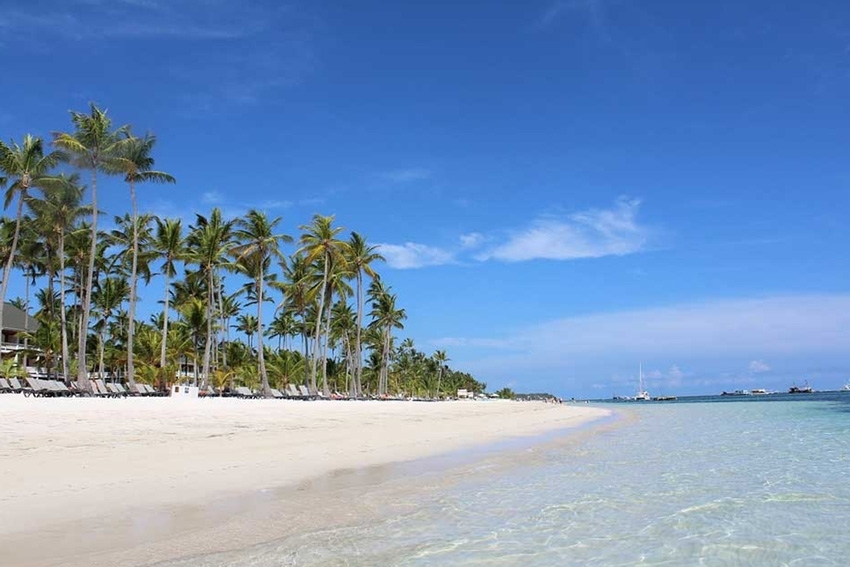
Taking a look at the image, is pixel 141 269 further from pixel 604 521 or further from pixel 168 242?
pixel 604 521

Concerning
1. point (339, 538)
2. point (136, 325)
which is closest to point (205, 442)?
point (339, 538)

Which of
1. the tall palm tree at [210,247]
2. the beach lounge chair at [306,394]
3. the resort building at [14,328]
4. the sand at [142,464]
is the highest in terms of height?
the tall palm tree at [210,247]

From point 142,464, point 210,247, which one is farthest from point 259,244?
point 142,464

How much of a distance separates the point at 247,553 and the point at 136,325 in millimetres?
64690

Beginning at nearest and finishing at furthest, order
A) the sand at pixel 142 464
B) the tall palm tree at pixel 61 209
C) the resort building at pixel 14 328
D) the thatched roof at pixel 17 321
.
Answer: the sand at pixel 142 464 < the tall palm tree at pixel 61 209 < the resort building at pixel 14 328 < the thatched roof at pixel 17 321

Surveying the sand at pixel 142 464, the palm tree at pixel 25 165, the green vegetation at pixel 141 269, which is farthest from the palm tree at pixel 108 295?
the sand at pixel 142 464

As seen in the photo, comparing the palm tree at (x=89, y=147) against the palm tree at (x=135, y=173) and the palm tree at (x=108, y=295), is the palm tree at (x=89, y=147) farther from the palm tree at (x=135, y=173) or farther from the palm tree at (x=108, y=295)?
the palm tree at (x=108, y=295)

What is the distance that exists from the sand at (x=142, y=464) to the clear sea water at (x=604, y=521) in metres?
1.64

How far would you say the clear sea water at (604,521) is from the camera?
21.9 ft

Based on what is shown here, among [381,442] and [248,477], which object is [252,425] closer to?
[381,442]

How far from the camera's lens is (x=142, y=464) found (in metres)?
11.3

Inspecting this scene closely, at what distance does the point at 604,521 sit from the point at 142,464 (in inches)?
317

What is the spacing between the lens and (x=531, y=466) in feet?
47.0

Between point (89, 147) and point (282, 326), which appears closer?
point (89, 147)
